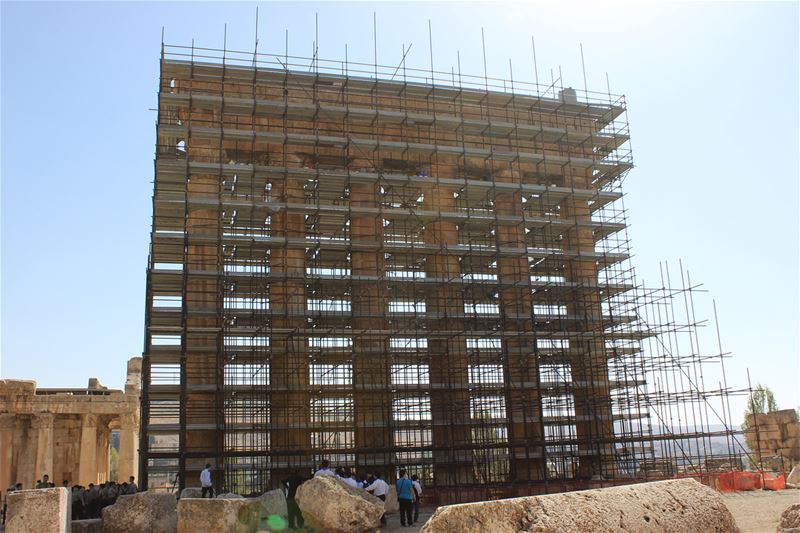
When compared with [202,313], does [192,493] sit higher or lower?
lower

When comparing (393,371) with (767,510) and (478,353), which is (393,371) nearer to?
(478,353)

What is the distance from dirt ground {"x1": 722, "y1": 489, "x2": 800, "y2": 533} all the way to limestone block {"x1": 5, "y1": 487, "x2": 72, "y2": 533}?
1021 cm

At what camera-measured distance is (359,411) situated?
2098cm

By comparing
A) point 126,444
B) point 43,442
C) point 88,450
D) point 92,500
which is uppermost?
point 43,442

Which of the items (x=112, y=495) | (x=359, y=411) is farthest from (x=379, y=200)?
(x=112, y=495)

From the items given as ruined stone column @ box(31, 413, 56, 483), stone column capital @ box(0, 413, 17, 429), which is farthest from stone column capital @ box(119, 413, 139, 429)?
stone column capital @ box(0, 413, 17, 429)

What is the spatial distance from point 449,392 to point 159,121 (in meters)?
11.0

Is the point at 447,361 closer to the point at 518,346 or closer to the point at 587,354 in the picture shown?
the point at 518,346

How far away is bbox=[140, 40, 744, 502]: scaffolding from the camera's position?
20.6m

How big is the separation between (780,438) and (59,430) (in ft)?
91.8

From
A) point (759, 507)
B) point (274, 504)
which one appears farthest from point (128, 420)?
point (759, 507)

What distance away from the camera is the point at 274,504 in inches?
559

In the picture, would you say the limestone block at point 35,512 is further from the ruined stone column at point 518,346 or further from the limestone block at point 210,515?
the ruined stone column at point 518,346

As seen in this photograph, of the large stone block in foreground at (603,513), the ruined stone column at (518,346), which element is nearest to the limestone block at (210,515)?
the large stone block in foreground at (603,513)
